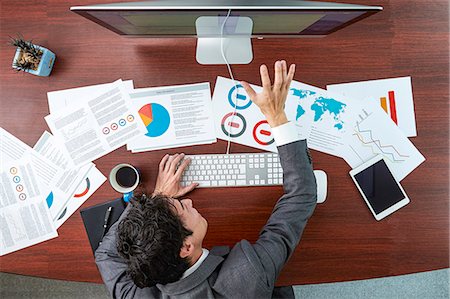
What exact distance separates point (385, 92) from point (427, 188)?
0.32 m

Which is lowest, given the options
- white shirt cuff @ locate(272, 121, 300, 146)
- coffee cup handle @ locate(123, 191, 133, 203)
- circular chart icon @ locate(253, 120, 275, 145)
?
coffee cup handle @ locate(123, 191, 133, 203)

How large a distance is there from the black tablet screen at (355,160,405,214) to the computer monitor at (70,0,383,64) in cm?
43

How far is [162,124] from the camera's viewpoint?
1194 mm

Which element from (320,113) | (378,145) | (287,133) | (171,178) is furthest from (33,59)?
(378,145)

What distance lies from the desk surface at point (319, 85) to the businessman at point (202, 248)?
115mm

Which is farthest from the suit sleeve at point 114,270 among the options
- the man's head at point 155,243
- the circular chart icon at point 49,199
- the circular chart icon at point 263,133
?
the circular chart icon at point 263,133

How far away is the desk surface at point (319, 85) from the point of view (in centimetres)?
117

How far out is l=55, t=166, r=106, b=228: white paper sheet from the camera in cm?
118

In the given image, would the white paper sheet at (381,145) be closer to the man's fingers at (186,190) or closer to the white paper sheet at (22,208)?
the man's fingers at (186,190)

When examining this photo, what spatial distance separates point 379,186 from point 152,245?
2.27 ft

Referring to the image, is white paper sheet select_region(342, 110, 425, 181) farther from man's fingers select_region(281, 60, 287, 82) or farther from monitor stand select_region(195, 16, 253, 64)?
monitor stand select_region(195, 16, 253, 64)

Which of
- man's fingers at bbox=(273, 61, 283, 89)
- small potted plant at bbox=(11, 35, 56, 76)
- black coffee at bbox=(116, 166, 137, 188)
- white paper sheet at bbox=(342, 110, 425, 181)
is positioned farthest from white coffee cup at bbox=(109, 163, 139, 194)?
white paper sheet at bbox=(342, 110, 425, 181)

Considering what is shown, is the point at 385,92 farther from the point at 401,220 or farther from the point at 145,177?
the point at 145,177

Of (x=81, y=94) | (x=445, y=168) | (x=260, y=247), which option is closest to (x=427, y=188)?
(x=445, y=168)
